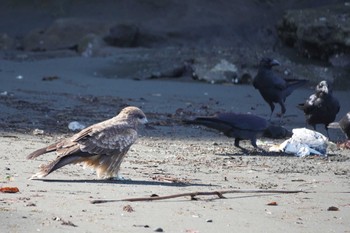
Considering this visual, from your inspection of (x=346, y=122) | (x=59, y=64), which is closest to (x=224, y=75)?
(x=59, y=64)

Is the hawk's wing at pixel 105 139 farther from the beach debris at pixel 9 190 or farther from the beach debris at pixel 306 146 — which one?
the beach debris at pixel 306 146

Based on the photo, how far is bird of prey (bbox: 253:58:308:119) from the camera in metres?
14.1

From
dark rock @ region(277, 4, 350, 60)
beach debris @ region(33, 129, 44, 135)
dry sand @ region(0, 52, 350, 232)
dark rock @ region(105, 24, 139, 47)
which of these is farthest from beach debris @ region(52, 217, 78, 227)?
dark rock @ region(105, 24, 139, 47)

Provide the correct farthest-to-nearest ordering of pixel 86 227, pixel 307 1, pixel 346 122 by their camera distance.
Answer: pixel 307 1
pixel 346 122
pixel 86 227

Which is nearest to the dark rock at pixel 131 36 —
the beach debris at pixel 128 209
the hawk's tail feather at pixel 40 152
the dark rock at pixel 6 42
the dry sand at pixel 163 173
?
the dark rock at pixel 6 42

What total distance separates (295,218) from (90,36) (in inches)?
575

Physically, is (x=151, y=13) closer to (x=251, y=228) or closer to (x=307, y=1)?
(x=307, y=1)

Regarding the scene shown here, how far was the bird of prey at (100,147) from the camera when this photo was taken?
7.77 m

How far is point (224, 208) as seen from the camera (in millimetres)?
6742

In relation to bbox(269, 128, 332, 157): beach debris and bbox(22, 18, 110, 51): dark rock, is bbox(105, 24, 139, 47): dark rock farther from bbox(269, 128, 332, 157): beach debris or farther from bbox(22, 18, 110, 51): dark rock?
bbox(269, 128, 332, 157): beach debris

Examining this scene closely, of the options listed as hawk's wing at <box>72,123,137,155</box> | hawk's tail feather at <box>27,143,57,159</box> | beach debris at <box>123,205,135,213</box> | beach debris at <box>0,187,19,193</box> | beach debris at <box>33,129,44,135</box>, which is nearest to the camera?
beach debris at <box>123,205,135,213</box>

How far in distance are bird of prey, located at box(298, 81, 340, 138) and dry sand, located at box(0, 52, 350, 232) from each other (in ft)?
1.11

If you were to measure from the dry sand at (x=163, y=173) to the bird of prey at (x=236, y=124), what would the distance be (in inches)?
8.1

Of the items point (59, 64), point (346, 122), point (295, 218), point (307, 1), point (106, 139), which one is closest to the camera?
point (295, 218)
